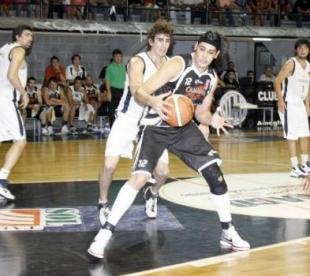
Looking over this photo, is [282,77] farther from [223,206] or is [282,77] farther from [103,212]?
[223,206]

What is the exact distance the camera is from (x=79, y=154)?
37.5 feet

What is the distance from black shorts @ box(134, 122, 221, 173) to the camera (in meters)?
5.29

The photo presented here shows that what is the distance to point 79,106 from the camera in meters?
15.8

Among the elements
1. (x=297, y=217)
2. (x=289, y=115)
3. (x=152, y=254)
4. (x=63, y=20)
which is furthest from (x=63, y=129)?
(x=152, y=254)

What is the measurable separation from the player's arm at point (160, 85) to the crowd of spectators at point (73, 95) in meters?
9.24

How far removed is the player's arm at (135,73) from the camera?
5387mm

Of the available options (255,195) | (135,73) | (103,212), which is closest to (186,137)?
(135,73)

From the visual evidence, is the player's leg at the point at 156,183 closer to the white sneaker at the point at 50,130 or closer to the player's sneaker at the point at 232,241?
the player's sneaker at the point at 232,241

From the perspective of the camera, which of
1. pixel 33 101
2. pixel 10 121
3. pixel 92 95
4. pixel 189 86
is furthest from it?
pixel 92 95

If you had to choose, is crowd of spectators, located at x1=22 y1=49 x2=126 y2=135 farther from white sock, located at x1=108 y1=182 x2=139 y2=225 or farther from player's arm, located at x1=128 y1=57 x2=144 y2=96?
white sock, located at x1=108 y1=182 x2=139 y2=225

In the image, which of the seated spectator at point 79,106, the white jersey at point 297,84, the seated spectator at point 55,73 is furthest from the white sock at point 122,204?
the seated spectator at point 55,73

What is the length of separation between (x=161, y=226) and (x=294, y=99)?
3.85 m

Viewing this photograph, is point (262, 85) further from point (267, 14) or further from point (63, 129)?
point (63, 129)

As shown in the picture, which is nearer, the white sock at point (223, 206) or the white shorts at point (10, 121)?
the white sock at point (223, 206)
